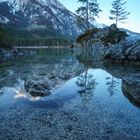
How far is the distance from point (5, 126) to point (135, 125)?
13.7ft

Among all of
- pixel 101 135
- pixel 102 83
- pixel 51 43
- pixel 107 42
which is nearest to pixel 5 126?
pixel 101 135

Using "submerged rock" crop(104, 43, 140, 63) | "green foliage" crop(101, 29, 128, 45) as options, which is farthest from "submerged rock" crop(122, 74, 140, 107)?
"green foliage" crop(101, 29, 128, 45)

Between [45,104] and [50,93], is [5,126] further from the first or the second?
[50,93]

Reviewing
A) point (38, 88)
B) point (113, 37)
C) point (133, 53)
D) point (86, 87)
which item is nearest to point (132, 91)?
point (86, 87)

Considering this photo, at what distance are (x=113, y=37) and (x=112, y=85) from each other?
29.1 meters

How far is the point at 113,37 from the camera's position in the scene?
41.6 meters

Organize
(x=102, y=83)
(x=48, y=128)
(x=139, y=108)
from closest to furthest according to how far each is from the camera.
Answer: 1. (x=48, y=128)
2. (x=139, y=108)
3. (x=102, y=83)

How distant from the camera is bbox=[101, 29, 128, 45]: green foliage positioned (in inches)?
1580

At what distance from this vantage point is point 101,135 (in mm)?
6645

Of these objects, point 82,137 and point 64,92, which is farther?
point 64,92

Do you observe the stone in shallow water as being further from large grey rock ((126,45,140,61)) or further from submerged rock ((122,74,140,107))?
large grey rock ((126,45,140,61))

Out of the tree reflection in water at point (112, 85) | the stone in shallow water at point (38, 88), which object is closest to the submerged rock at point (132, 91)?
the tree reflection in water at point (112, 85)

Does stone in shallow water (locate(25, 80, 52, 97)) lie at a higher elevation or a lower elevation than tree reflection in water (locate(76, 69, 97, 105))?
higher

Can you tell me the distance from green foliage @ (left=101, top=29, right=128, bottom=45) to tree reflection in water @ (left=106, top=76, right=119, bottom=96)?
81.6 feet
